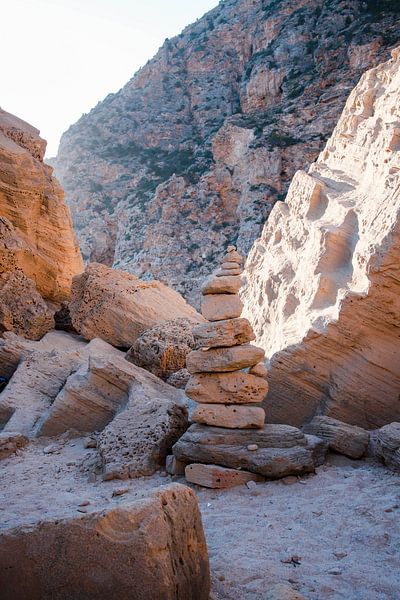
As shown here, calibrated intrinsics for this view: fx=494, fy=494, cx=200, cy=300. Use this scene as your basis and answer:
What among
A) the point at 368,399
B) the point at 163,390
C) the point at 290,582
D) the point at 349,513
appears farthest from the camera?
the point at 163,390

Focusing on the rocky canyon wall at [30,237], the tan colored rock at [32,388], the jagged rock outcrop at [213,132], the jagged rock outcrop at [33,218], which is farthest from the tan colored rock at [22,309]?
the jagged rock outcrop at [213,132]

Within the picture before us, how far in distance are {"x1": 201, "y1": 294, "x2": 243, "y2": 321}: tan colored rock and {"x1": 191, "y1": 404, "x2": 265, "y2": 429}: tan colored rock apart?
1196 millimetres

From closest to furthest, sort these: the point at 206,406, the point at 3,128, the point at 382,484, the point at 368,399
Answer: the point at 382,484, the point at 206,406, the point at 368,399, the point at 3,128

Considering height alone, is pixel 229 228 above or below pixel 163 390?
above

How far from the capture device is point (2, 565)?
276 cm

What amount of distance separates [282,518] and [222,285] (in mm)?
3115

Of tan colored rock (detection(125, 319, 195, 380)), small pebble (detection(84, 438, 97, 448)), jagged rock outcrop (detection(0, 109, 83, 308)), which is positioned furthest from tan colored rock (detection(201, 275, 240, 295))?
jagged rock outcrop (detection(0, 109, 83, 308))

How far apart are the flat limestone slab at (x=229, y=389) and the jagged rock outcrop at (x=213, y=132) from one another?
22693mm

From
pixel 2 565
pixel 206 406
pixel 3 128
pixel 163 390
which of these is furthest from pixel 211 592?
→ pixel 3 128

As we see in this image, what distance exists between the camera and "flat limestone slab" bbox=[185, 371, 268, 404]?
6461 mm

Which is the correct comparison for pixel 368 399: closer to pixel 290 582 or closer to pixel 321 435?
pixel 321 435

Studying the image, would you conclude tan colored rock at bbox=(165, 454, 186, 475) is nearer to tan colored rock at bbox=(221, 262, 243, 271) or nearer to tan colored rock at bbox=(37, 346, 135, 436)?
tan colored rock at bbox=(37, 346, 135, 436)

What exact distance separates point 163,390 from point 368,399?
345cm

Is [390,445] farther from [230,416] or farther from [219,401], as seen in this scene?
[219,401]
